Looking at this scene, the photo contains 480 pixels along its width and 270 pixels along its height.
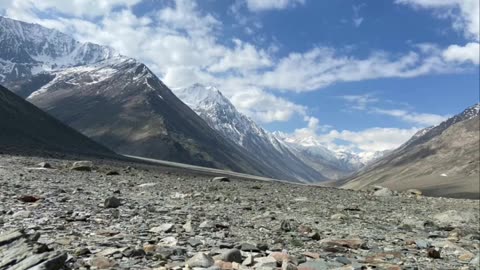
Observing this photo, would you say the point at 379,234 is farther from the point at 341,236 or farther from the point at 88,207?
the point at 88,207

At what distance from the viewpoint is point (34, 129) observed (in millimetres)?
147125

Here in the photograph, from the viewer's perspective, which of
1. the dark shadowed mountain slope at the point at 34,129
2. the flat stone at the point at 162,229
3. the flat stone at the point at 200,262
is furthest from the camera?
the dark shadowed mountain slope at the point at 34,129

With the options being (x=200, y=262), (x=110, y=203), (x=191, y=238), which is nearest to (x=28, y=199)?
(x=110, y=203)

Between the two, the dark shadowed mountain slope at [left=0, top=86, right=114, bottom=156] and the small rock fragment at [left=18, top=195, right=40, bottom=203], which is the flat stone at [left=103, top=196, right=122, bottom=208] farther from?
the dark shadowed mountain slope at [left=0, top=86, right=114, bottom=156]

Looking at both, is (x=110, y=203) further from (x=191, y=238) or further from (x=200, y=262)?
(x=200, y=262)

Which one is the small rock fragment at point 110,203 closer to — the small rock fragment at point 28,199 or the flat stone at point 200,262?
the small rock fragment at point 28,199

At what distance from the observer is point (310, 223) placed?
65.0 feet

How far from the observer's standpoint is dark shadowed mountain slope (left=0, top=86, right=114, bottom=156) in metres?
127

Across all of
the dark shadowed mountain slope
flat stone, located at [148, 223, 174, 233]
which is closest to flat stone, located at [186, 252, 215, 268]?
flat stone, located at [148, 223, 174, 233]

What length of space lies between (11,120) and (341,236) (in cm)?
14352

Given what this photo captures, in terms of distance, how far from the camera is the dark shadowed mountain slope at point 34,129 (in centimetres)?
12666

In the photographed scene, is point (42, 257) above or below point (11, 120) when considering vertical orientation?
below

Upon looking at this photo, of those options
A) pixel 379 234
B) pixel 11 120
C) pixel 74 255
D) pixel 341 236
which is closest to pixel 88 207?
pixel 74 255

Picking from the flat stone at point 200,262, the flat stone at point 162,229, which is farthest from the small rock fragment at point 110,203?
the flat stone at point 200,262
